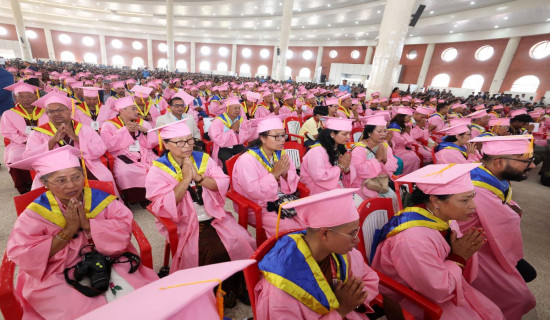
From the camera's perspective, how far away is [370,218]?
217cm

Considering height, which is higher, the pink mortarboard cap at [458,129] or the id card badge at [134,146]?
the pink mortarboard cap at [458,129]

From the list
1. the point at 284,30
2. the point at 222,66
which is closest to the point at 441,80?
the point at 284,30

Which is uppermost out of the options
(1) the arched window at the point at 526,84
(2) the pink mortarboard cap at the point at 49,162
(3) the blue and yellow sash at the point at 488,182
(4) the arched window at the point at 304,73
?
(4) the arched window at the point at 304,73

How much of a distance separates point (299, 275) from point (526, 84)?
24.7 m

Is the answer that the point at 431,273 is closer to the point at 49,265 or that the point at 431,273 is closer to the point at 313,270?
the point at 313,270

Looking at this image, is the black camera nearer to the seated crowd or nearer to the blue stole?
the seated crowd

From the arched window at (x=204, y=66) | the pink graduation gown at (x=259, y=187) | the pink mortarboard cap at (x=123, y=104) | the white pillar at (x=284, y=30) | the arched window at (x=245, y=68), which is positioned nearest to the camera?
the pink graduation gown at (x=259, y=187)

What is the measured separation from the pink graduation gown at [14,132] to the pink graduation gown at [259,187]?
3249 millimetres

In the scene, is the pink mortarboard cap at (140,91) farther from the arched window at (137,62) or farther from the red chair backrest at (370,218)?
the arched window at (137,62)

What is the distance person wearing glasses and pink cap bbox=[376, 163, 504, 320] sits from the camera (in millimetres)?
1643

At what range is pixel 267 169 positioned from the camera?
291 centimetres

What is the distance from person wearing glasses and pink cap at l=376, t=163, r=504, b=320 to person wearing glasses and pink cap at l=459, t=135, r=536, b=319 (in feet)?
1.78

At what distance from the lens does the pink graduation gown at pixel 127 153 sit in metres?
3.71

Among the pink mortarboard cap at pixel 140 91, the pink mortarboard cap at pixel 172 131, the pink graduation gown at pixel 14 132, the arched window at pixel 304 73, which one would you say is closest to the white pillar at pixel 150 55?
the arched window at pixel 304 73
